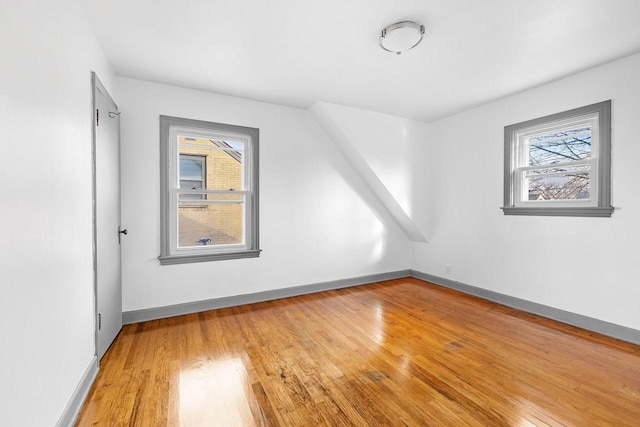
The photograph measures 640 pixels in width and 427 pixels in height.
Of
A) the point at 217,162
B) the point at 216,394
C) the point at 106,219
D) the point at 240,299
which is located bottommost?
the point at 216,394

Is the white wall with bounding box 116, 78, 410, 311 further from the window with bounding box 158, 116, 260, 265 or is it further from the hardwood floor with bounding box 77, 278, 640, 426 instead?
the hardwood floor with bounding box 77, 278, 640, 426

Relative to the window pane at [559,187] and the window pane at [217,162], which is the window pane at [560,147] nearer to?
the window pane at [559,187]

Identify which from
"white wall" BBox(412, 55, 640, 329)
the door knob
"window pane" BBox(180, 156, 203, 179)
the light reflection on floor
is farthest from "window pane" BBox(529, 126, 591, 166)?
the door knob

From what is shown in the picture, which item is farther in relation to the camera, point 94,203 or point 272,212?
point 272,212

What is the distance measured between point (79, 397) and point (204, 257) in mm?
1663

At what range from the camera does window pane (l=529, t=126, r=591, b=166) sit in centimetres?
294

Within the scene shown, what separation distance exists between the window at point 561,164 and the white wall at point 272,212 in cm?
186

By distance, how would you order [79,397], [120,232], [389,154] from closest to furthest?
[79,397], [120,232], [389,154]

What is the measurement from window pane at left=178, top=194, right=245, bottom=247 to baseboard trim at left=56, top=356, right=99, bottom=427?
5.13 feet

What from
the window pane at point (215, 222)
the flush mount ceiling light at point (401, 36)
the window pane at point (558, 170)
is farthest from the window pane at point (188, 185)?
the window pane at point (558, 170)

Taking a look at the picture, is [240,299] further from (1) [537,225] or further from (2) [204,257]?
(1) [537,225]

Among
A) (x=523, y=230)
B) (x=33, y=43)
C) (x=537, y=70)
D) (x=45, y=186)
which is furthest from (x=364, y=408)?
(x=537, y=70)

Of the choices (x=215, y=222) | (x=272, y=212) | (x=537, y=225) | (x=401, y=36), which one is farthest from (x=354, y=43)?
(x=537, y=225)

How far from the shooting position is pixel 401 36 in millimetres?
2150
